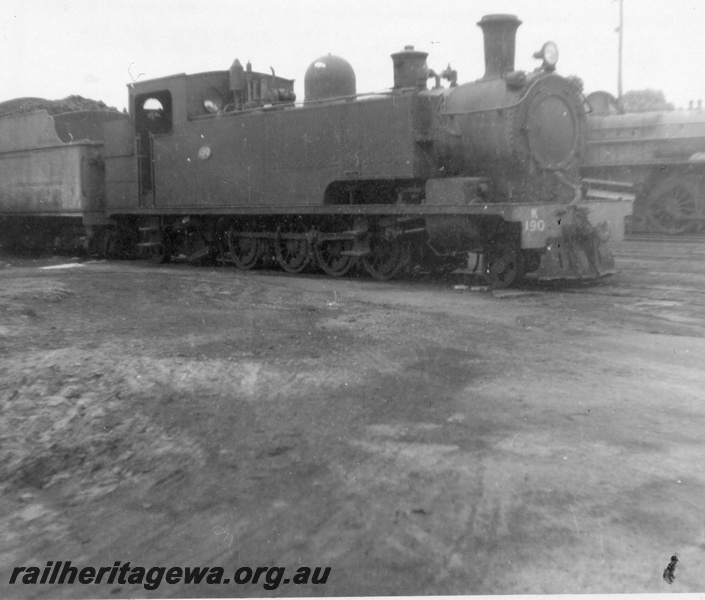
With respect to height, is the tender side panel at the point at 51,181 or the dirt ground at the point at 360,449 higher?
the tender side panel at the point at 51,181

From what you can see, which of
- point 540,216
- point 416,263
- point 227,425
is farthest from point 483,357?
point 416,263

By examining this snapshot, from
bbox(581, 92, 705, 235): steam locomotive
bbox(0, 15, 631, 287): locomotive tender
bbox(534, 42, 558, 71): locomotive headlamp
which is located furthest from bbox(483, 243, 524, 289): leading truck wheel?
bbox(581, 92, 705, 235): steam locomotive

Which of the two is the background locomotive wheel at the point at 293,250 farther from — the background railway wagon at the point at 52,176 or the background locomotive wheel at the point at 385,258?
the background railway wagon at the point at 52,176

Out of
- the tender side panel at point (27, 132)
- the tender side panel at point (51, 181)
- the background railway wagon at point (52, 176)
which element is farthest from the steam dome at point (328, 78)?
the tender side panel at point (27, 132)

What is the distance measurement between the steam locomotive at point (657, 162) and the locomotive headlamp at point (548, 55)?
6844 mm

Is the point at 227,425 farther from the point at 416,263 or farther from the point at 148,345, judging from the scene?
the point at 416,263

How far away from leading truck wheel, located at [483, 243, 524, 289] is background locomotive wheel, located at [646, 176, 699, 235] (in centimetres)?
836

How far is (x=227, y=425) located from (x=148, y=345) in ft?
5.71

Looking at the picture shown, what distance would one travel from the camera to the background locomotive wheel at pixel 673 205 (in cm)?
1545

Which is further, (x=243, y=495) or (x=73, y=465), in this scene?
(x=73, y=465)

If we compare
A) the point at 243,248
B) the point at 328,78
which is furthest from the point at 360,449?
the point at 243,248

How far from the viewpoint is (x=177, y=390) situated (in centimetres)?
435

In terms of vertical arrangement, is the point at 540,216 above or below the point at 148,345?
above

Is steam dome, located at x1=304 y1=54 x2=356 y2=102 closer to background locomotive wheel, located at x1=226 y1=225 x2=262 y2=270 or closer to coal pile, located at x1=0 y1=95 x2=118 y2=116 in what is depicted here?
background locomotive wheel, located at x1=226 y1=225 x2=262 y2=270
